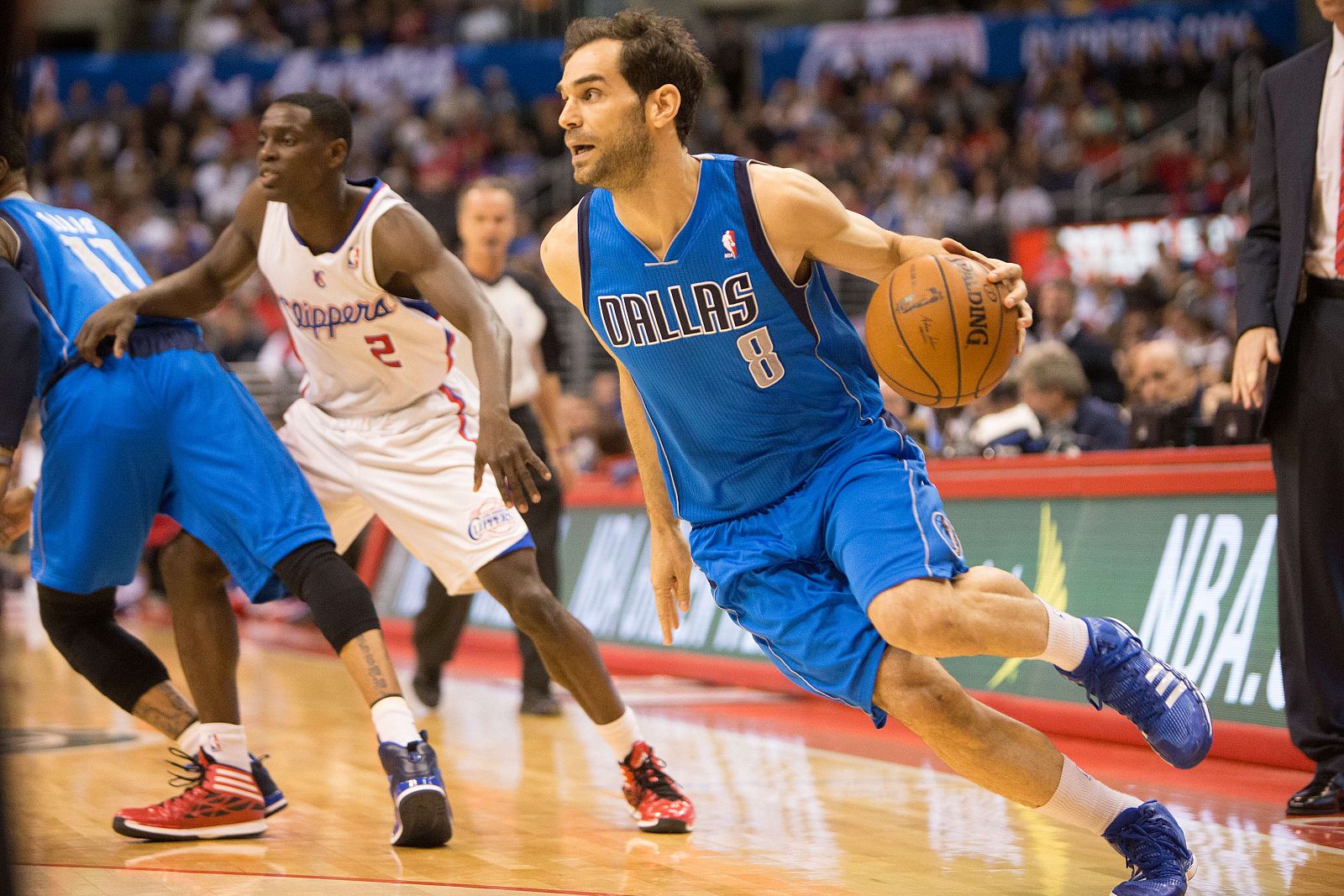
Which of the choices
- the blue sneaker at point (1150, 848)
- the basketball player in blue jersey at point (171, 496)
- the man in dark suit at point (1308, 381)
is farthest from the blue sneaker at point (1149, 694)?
the basketball player in blue jersey at point (171, 496)

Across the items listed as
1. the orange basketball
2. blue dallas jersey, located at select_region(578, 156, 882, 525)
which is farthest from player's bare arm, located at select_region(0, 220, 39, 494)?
the orange basketball

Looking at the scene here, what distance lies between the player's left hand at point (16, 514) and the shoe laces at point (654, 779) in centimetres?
197

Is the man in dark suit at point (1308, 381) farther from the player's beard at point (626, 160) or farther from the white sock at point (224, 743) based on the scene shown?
the white sock at point (224, 743)

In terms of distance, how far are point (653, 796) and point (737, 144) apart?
1697cm

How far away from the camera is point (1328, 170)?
4387 millimetres

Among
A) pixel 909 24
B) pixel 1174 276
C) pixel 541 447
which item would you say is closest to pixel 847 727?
pixel 541 447

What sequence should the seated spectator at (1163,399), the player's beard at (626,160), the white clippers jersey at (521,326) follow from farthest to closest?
the white clippers jersey at (521,326)
the seated spectator at (1163,399)
the player's beard at (626,160)

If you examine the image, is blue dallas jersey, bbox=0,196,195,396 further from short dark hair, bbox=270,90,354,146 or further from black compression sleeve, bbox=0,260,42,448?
short dark hair, bbox=270,90,354,146

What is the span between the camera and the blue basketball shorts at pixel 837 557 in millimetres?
3234

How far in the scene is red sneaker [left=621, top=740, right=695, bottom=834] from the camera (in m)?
4.30

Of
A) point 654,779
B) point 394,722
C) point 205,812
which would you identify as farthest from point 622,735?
point 205,812

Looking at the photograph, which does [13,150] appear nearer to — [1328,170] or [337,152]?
[337,152]

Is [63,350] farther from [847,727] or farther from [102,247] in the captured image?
[847,727]

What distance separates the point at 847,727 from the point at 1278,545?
2314 millimetres
